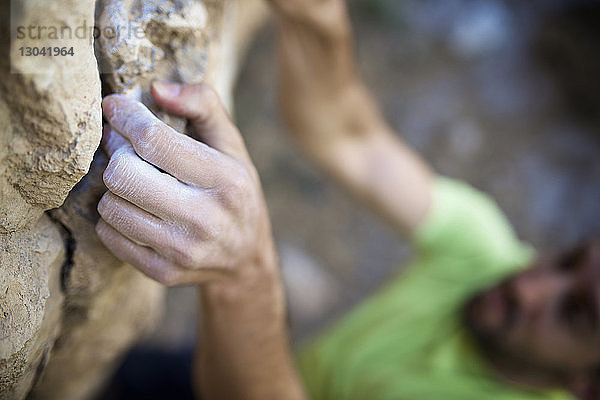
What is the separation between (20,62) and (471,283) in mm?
1117

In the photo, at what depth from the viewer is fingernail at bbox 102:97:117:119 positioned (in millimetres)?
536

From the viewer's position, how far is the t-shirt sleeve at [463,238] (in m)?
1.26

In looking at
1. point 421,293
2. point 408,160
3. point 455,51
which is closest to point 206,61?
point 408,160

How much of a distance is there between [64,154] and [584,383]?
110 cm

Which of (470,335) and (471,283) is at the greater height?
(471,283)

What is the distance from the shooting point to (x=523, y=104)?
2.52 meters

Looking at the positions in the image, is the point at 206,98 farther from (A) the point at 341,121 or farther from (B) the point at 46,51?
(A) the point at 341,121

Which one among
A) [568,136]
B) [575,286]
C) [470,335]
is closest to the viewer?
[575,286]

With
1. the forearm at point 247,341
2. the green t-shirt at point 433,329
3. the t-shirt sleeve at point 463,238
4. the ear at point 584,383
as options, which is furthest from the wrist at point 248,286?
the ear at point 584,383

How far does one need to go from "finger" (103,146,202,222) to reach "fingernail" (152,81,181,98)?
0.10 m

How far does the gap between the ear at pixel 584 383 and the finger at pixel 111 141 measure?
1.04m

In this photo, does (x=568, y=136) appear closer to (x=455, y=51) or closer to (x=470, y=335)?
(x=455, y=51)

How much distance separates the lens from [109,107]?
0.54 metres

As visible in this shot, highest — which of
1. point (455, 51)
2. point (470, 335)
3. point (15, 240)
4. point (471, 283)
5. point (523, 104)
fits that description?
point (455, 51)
